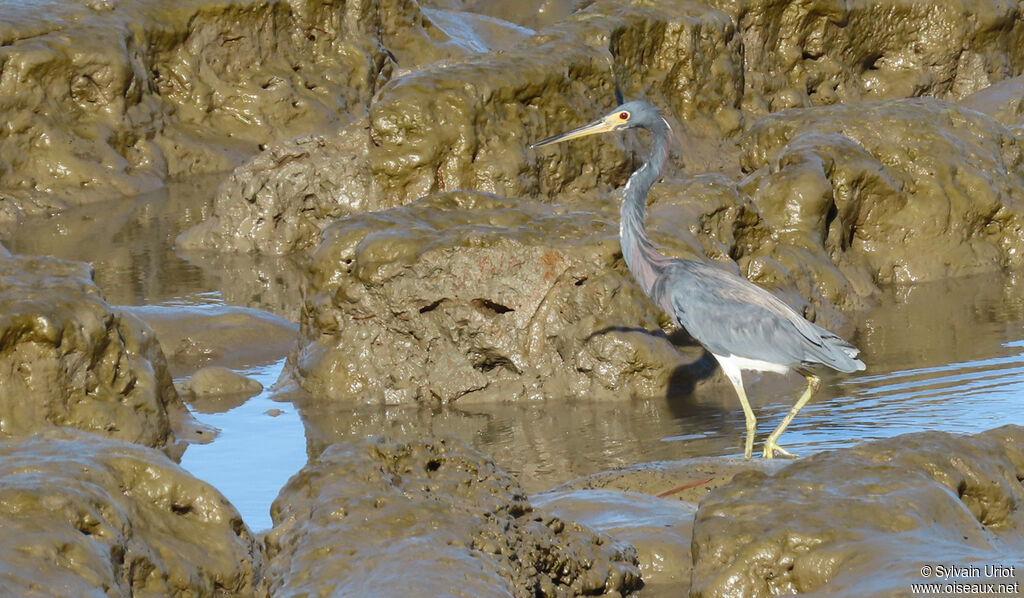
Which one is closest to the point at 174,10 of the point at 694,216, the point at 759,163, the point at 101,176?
the point at 101,176

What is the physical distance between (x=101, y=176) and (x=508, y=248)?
10941 millimetres

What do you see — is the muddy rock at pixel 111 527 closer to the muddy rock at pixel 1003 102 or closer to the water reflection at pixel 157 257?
the water reflection at pixel 157 257

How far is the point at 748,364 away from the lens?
9.37 m

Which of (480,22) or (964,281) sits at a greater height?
(480,22)

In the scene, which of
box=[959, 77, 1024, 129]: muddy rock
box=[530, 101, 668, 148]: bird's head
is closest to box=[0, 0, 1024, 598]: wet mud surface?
box=[959, 77, 1024, 129]: muddy rock

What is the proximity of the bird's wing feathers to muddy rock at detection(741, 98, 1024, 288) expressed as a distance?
14.1 feet

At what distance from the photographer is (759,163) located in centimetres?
1566

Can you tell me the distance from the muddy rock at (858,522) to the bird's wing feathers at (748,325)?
267cm

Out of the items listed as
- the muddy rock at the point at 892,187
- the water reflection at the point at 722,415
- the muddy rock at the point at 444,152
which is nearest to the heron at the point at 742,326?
the water reflection at the point at 722,415

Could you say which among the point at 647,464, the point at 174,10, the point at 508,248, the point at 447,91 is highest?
the point at 174,10

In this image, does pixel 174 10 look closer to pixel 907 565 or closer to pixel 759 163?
Result: pixel 759 163

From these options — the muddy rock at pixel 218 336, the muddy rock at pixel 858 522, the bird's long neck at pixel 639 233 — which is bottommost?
the muddy rock at pixel 218 336

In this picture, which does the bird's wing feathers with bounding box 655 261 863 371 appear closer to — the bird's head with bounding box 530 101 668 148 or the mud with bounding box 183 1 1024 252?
the bird's head with bounding box 530 101 668 148

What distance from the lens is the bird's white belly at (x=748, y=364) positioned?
30.5 feet
